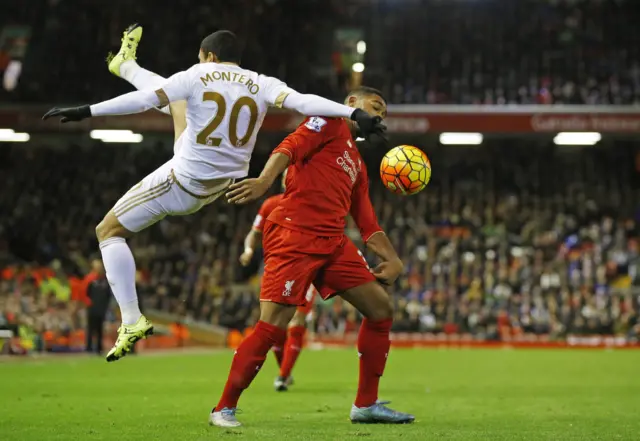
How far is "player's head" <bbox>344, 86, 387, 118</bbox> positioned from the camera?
7121 mm

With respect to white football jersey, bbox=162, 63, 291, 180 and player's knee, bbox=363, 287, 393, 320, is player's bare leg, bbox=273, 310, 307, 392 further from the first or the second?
white football jersey, bbox=162, 63, 291, 180

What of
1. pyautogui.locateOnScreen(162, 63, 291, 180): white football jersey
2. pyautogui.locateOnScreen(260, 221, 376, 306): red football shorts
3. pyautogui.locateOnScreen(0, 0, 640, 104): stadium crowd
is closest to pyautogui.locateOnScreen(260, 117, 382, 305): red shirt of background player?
pyautogui.locateOnScreen(260, 221, 376, 306): red football shorts

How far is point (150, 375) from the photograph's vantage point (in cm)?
1309

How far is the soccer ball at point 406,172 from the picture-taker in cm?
711

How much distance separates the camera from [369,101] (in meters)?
7.12

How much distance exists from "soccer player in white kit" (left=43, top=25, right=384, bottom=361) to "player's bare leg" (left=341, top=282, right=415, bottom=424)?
49.3 inches

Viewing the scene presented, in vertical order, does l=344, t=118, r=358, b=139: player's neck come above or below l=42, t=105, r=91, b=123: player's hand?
above

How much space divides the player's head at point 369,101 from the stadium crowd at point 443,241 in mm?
14563

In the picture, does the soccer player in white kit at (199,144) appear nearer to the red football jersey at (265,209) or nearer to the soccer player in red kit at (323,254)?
the soccer player in red kit at (323,254)

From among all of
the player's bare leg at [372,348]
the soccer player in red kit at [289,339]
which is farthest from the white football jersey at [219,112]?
the soccer player in red kit at [289,339]

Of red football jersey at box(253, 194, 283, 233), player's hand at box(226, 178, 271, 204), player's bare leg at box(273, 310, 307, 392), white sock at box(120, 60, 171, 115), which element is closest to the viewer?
player's hand at box(226, 178, 271, 204)

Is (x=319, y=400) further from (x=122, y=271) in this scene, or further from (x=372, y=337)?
(x=122, y=271)

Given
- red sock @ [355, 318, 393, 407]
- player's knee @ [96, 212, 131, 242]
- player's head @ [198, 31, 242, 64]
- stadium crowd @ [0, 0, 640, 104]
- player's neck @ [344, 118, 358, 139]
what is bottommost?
red sock @ [355, 318, 393, 407]

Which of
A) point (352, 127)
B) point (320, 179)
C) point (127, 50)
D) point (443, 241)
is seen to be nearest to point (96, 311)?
point (443, 241)
